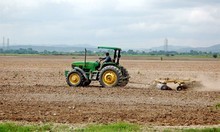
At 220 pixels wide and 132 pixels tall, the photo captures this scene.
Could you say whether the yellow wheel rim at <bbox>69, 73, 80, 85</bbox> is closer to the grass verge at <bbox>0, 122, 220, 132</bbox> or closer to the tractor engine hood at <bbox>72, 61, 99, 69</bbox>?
the tractor engine hood at <bbox>72, 61, 99, 69</bbox>

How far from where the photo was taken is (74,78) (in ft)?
85.9

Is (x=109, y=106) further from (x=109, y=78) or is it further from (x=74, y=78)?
(x=74, y=78)

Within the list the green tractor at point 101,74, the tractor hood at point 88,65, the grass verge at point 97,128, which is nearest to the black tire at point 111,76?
the green tractor at point 101,74

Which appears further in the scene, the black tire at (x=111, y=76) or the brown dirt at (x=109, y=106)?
the black tire at (x=111, y=76)

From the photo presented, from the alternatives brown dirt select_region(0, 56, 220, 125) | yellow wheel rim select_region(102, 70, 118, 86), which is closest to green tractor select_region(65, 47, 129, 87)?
yellow wheel rim select_region(102, 70, 118, 86)

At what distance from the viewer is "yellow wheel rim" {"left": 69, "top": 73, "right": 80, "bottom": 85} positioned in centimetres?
2609

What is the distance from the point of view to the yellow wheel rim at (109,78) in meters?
25.1

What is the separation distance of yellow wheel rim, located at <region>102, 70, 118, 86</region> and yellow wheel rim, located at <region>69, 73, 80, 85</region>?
5.55 ft

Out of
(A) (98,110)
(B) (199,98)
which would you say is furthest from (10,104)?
(B) (199,98)

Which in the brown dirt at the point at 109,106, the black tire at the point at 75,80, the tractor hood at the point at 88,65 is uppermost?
the tractor hood at the point at 88,65

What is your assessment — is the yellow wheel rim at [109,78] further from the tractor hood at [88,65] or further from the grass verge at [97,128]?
the grass verge at [97,128]

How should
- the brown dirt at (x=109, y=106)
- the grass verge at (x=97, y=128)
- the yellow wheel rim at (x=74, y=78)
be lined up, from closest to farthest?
the grass verge at (x=97, y=128) < the brown dirt at (x=109, y=106) < the yellow wheel rim at (x=74, y=78)

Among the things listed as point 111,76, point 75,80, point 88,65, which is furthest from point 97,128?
point 88,65

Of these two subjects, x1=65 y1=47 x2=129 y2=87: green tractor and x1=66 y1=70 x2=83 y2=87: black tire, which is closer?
x1=65 y1=47 x2=129 y2=87: green tractor
